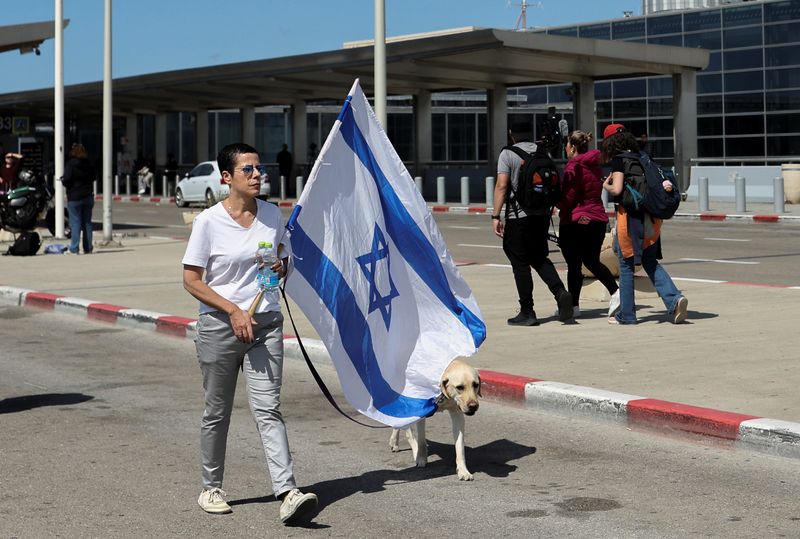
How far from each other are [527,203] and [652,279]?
4.59ft

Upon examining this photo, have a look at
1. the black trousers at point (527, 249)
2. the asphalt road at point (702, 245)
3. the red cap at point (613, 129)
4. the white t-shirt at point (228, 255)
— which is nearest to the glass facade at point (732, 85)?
the asphalt road at point (702, 245)

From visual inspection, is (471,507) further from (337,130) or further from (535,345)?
(535,345)

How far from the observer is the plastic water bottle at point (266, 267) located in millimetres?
6234

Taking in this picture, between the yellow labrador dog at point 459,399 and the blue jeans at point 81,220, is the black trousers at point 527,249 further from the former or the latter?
the blue jeans at point 81,220

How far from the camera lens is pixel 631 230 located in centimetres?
1179

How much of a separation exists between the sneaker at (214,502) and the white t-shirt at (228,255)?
87 centimetres

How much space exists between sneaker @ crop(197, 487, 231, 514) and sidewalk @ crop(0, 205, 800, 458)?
3023 mm

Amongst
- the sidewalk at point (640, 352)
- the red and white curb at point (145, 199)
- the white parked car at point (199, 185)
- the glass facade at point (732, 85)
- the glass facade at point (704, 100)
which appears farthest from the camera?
the glass facade at point (704, 100)

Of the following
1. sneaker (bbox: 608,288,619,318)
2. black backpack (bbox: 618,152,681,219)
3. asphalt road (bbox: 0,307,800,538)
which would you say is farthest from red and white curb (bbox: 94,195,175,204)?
asphalt road (bbox: 0,307,800,538)

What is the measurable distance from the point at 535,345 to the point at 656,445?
3292 millimetres

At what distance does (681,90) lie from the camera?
42.5 m

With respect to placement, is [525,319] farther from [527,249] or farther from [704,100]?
[704,100]

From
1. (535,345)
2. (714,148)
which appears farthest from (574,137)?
(714,148)

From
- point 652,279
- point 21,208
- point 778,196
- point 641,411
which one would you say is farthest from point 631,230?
point 778,196
